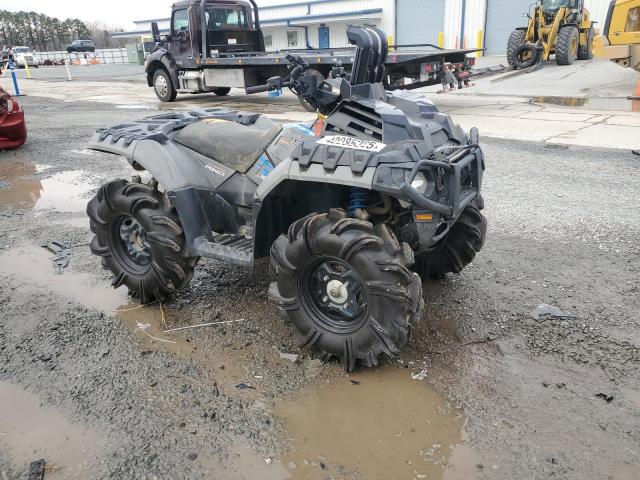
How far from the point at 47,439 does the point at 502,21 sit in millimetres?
31978

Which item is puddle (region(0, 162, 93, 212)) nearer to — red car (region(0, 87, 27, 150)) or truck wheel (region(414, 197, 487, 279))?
red car (region(0, 87, 27, 150))

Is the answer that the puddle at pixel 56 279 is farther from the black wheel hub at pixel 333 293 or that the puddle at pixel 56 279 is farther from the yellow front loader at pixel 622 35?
the yellow front loader at pixel 622 35

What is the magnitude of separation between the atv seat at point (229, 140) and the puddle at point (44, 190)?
9.92 ft

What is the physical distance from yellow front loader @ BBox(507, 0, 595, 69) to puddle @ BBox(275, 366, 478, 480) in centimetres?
2064

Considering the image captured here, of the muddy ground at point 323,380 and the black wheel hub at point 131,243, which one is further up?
the black wheel hub at point 131,243

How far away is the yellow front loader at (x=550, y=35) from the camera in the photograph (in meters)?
20.1

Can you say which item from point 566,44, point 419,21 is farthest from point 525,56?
point 419,21

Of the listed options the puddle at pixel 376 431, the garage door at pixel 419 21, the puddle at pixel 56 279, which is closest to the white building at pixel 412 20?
the garage door at pixel 419 21

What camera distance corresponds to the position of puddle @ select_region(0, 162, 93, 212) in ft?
21.5

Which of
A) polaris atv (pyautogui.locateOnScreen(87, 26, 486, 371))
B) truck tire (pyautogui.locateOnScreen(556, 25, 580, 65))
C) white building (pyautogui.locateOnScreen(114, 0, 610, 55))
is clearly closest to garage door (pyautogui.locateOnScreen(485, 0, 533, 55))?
white building (pyautogui.locateOnScreen(114, 0, 610, 55))

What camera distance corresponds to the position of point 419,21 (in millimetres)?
33219

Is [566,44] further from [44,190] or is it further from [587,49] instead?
[44,190]

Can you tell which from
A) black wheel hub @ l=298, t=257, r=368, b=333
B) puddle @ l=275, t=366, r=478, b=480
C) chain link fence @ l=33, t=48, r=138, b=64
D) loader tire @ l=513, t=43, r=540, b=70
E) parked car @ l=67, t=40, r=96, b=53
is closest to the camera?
puddle @ l=275, t=366, r=478, b=480

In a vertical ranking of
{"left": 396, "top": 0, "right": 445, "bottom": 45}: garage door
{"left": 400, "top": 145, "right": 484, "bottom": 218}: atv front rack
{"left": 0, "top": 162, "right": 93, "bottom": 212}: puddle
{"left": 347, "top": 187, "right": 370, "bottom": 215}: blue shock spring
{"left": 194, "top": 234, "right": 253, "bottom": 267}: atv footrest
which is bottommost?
{"left": 0, "top": 162, "right": 93, "bottom": 212}: puddle
